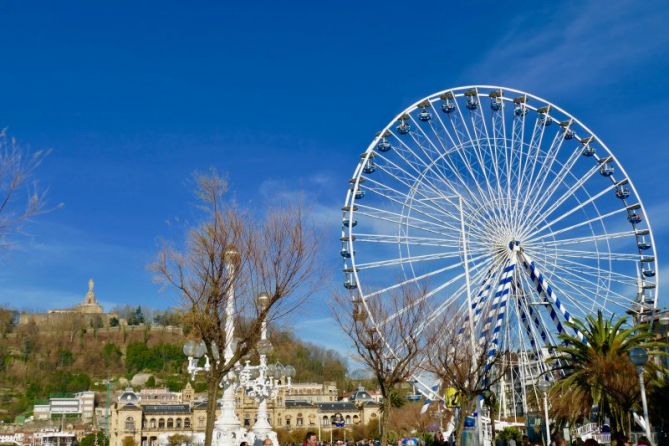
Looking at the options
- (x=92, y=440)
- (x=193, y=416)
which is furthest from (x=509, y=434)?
(x=92, y=440)

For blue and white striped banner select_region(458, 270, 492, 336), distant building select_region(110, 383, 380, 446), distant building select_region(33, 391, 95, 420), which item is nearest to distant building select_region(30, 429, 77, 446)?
distant building select_region(110, 383, 380, 446)

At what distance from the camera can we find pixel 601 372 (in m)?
34.6

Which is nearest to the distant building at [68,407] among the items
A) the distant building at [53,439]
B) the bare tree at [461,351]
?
the distant building at [53,439]

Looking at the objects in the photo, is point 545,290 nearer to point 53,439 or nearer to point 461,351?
point 461,351

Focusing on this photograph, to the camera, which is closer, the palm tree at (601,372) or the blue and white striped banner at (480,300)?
the palm tree at (601,372)

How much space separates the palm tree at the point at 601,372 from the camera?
33406 millimetres

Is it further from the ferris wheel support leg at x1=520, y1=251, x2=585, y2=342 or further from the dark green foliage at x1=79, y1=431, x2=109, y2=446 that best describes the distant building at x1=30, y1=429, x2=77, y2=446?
the ferris wheel support leg at x1=520, y1=251, x2=585, y2=342

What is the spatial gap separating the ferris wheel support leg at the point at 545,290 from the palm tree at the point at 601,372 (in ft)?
7.55

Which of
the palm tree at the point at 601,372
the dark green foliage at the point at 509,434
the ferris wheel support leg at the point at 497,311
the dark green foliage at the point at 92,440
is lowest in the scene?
the dark green foliage at the point at 92,440

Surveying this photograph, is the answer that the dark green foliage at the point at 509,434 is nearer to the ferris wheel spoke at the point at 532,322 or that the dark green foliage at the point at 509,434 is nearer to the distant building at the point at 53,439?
the ferris wheel spoke at the point at 532,322

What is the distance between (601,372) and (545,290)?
761cm

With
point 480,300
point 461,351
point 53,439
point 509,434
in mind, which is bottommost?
point 53,439

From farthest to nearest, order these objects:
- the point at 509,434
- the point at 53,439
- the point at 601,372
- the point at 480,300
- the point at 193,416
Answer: the point at 53,439, the point at 193,416, the point at 509,434, the point at 480,300, the point at 601,372

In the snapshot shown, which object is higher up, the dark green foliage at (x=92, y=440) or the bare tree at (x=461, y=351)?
the bare tree at (x=461, y=351)
